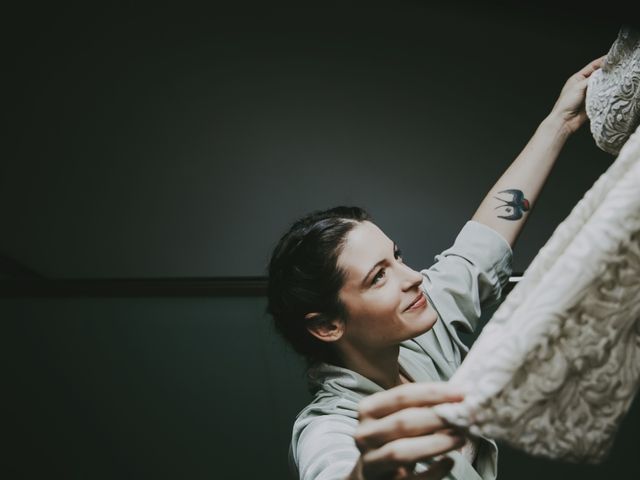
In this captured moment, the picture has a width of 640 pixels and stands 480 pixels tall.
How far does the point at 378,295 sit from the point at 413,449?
42 cm

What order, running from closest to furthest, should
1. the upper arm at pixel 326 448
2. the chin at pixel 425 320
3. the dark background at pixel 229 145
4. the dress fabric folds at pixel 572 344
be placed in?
the dress fabric folds at pixel 572 344, the upper arm at pixel 326 448, the chin at pixel 425 320, the dark background at pixel 229 145

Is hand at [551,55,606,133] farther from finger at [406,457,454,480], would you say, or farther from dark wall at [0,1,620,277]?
dark wall at [0,1,620,277]

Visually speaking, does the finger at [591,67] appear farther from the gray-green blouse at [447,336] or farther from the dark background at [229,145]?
the dark background at [229,145]

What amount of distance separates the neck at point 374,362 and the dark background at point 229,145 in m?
1.00

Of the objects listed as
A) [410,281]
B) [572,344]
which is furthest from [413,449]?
[410,281]

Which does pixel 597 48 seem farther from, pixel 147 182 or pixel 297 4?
pixel 147 182

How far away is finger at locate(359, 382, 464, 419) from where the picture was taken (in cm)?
39

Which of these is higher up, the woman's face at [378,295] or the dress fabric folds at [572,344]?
the dress fabric folds at [572,344]

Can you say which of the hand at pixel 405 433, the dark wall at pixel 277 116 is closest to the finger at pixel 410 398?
the hand at pixel 405 433

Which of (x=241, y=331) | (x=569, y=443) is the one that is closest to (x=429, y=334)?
(x=569, y=443)

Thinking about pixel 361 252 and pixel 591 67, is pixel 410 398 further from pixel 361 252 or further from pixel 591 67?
pixel 591 67

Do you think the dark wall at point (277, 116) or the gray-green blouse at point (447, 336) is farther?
the dark wall at point (277, 116)

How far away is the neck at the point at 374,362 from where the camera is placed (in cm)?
89

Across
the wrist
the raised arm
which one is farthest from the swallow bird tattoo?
the wrist
